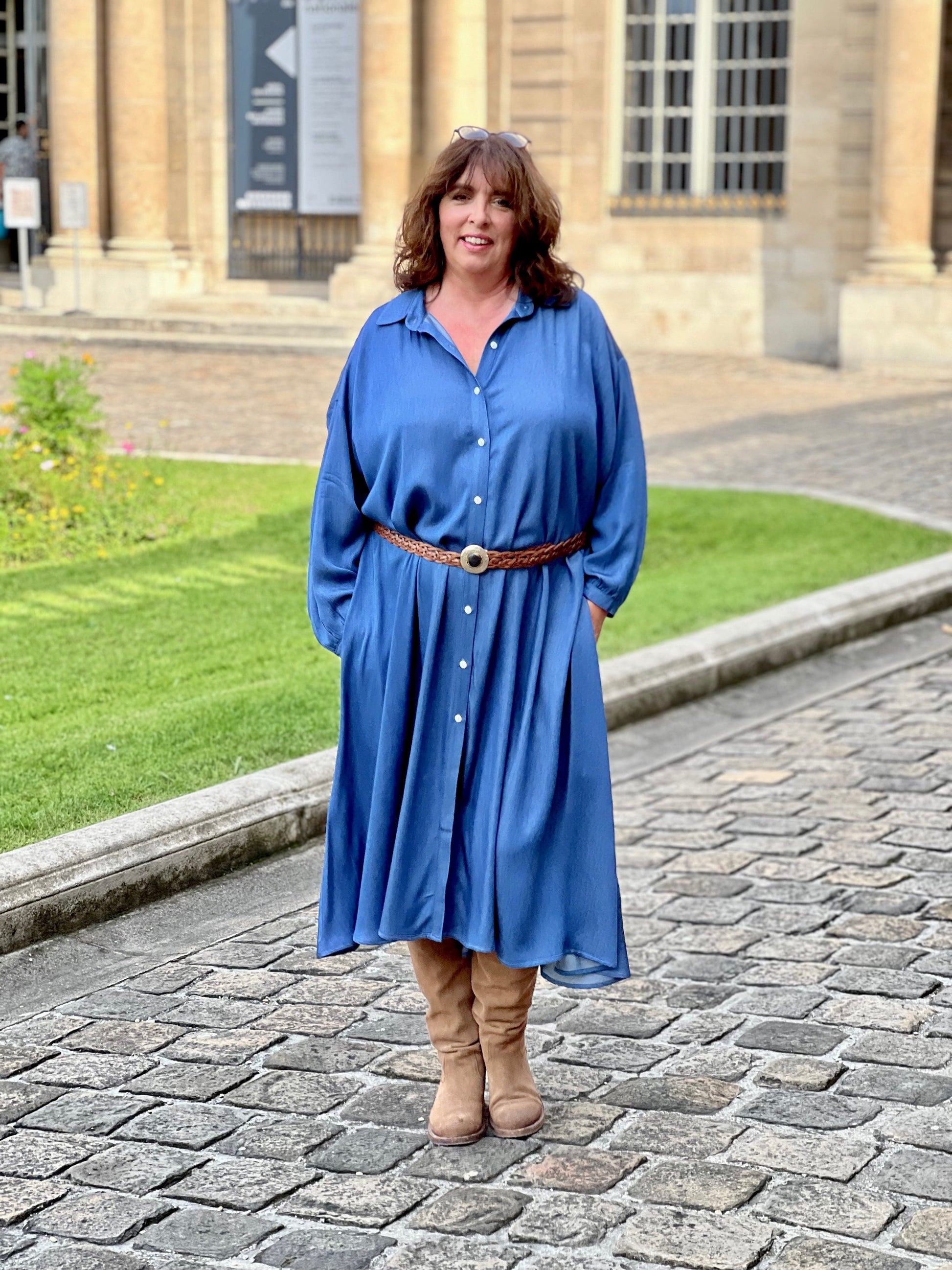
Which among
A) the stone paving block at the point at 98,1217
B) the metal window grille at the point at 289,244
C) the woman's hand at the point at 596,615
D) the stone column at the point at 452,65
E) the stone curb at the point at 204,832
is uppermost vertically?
the stone column at the point at 452,65

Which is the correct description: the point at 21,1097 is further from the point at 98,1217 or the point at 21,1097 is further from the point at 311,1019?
the point at 311,1019

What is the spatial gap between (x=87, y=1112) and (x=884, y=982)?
1.88m

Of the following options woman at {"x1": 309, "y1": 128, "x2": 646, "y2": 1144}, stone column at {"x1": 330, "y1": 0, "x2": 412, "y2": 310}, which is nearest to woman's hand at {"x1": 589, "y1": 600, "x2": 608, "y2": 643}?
woman at {"x1": 309, "y1": 128, "x2": 646, "y2": 1144}

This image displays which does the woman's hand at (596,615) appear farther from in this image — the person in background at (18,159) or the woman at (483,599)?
the person in background at (18,159)

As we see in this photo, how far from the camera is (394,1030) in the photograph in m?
4.27

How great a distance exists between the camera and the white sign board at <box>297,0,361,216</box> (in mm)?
23750

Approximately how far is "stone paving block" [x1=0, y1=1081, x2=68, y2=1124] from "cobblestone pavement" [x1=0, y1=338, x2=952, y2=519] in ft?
27.4

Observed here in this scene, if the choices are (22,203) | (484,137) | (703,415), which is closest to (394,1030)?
(484,137)

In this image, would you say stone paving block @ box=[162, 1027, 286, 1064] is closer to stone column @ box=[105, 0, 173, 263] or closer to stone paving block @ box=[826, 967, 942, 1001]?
stone paving block @ box=[826, 967, 942, 1001]

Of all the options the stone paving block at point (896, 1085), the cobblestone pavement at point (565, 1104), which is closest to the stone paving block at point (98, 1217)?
the cobblestone pavement at point (565, 1104)

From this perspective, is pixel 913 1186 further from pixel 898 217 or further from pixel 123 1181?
pixel 898 217

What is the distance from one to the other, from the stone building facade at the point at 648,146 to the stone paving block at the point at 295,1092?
17.9 meters

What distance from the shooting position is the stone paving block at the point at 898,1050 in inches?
159

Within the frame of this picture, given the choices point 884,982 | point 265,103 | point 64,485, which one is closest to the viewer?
point 884,982
